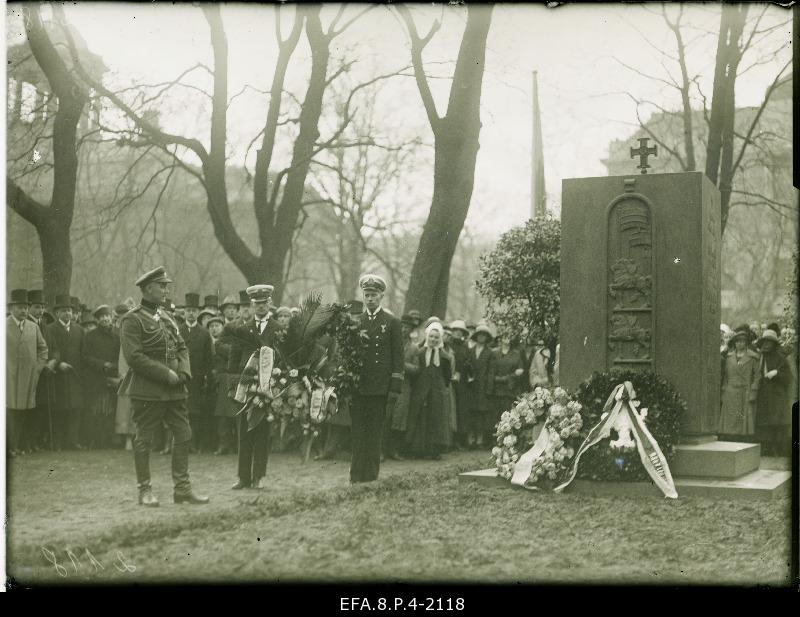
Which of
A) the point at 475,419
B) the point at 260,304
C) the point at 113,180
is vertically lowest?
the point at 475,419

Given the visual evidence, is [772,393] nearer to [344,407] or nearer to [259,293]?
[344,407]

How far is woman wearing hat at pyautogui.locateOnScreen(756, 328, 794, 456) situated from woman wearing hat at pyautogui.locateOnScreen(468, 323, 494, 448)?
3800 mm

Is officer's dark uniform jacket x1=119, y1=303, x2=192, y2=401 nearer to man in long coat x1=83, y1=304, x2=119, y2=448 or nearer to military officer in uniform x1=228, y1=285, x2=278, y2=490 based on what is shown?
military officer in uniform x1=228, y1=285, x2=278, y2=490

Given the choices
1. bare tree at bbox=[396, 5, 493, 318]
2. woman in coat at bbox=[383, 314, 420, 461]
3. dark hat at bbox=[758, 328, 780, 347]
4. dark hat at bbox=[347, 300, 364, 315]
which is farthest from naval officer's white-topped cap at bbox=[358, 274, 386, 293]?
dark hat at bbox=[758, 328, 780, 347]

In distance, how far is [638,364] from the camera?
9758 mm

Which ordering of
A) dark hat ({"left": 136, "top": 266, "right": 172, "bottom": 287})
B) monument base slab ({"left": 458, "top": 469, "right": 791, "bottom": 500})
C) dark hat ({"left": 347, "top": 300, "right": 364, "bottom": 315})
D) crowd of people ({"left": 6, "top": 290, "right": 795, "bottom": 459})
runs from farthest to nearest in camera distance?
crowd of people ({"left": 6, "top": 290, "right": 795, "bottom": 459}), dark hat ({"left": 347, "top": 300, "right": 364, "bottom": 315}), monument base slab ({"left": 458, "top": 469, "right": 791, "bottom": 500}), dark hat ({"left": 136, "top": 266, "right": 172, "bottom": 287})

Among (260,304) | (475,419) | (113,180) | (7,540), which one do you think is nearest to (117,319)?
(113,180)

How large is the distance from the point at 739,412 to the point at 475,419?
Result: 3.76 m

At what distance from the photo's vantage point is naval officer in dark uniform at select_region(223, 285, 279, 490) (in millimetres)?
9516

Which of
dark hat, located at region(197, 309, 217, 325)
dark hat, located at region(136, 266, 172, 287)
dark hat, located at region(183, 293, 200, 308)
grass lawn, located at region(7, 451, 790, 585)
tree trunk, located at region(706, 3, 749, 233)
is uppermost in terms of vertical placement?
tree trunk, located at region(706, 3, 749, 233)

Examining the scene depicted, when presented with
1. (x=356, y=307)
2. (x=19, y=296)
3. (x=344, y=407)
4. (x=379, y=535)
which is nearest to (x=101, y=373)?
(x=344, y=407)

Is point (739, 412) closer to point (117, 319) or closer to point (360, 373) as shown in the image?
point (360, 373)

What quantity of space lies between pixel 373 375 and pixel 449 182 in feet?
15.9

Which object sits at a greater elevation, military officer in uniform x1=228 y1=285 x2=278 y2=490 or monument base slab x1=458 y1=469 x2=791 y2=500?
military officer in uniform x1=228 y1=285 x2=278 y2=490
